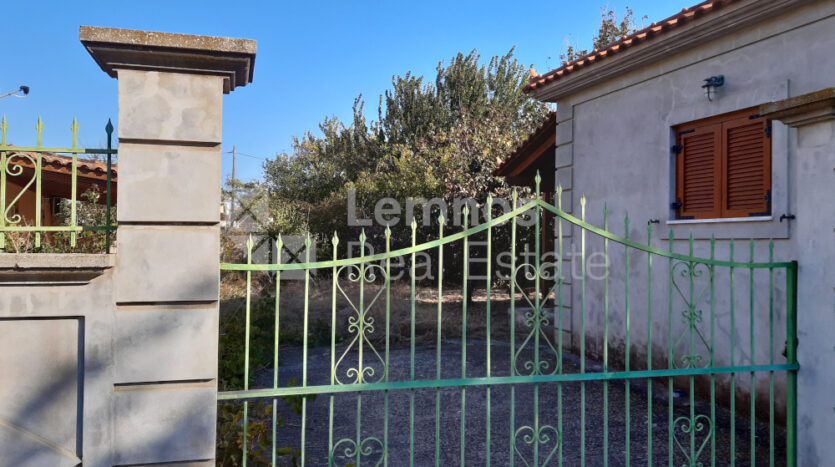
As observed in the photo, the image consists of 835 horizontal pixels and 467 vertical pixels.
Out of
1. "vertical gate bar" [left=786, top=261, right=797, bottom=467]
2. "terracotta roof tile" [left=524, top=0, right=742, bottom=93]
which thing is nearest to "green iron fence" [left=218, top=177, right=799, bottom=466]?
"vertical gate bar" [left=786, top=261, right=797, bottom=467]

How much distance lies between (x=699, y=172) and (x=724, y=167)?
323mm

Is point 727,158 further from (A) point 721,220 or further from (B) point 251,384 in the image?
(B) point 251,384

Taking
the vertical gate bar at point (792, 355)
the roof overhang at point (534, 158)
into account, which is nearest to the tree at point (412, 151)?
the roof overhang at point (534, 158)

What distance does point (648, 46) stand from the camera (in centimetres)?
654

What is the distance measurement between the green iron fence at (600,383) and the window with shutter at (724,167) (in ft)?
1.46

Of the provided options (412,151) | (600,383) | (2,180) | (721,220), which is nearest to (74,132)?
(2,180)

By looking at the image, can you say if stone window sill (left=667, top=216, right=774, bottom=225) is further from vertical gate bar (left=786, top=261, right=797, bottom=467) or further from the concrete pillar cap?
the concrete pillar cap

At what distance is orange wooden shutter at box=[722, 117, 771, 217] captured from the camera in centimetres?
565

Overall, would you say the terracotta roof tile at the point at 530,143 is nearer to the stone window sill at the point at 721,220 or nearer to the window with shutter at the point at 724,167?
the window with shutter at the point at 724,167

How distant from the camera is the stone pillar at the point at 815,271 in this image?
3561 mm

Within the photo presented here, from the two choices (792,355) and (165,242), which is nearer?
(165,242)

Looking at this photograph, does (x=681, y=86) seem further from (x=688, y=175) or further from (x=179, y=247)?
(x=179, y=247)

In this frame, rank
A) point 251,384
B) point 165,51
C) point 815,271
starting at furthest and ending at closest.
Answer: point 251,384 → point 815,271 → point 165,51

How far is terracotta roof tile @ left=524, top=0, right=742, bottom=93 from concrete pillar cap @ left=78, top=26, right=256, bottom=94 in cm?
484
